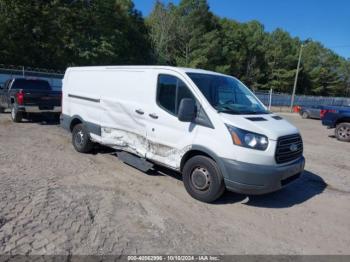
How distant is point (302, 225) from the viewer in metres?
4.26

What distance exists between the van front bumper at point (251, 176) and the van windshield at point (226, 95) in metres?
0.91

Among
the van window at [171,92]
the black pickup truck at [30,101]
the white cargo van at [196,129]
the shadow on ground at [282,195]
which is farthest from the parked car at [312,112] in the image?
the van window at [171,92]

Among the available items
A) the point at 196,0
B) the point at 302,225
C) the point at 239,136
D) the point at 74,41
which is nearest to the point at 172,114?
the point at 239,136

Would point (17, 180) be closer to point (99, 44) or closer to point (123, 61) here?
point (99, 44)

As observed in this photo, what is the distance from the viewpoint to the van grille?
4473 mm

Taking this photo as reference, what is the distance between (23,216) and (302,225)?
3.87 m

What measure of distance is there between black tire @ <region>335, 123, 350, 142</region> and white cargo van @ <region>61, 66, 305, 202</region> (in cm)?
853

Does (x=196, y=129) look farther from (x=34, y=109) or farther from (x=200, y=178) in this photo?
(x=34, y=109)

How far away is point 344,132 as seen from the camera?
1220 cm

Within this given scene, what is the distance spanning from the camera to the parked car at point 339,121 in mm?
12125

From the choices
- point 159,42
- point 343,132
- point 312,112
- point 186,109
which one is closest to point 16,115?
point 186,109

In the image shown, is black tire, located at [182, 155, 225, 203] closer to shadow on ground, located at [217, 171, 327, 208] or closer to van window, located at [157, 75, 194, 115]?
shadow on ground, located at [217, 171, 327, 208]

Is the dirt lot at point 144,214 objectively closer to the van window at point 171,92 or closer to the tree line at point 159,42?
the van window at point 171,92

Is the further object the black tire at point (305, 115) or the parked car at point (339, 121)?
the black tire at point (305, 115)
